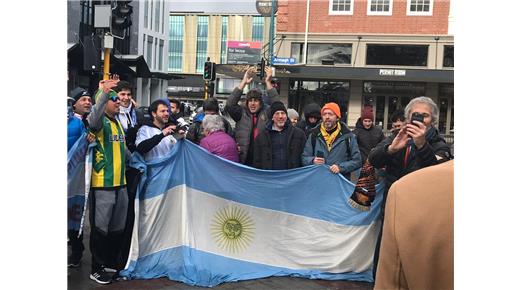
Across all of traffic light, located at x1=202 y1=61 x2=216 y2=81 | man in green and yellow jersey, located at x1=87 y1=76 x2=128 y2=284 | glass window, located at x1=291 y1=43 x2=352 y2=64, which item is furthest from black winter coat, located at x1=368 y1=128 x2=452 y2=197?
glass window, located at x1=291 y1=43 x2=352 y2=64

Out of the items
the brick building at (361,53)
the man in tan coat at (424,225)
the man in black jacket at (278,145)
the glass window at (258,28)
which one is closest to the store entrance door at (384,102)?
the brick building at (361,53)

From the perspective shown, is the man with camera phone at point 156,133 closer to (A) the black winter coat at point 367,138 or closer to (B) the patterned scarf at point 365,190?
(B) the patterned scarf at point 365,190

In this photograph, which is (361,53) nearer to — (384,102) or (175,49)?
(384,102)

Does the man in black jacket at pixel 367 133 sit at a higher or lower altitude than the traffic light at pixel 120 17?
lower

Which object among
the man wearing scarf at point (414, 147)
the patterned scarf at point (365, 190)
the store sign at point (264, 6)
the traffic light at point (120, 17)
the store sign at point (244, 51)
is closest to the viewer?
the man wearing scarf at point (414, 147)

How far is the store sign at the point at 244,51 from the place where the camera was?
29562mm

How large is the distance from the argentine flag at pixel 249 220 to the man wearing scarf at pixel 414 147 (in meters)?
0.82

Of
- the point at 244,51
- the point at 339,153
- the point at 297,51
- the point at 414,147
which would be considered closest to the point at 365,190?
the point at 339,153

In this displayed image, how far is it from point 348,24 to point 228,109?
2230 centimetres

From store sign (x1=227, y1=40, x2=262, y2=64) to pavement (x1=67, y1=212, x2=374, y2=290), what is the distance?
2507 cm

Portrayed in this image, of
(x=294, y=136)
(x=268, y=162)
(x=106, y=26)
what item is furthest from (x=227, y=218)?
(x=106, y=26)

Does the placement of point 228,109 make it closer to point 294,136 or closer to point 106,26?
point 294,136

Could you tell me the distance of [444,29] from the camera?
24.7m

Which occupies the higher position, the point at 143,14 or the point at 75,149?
the point at 143,14
